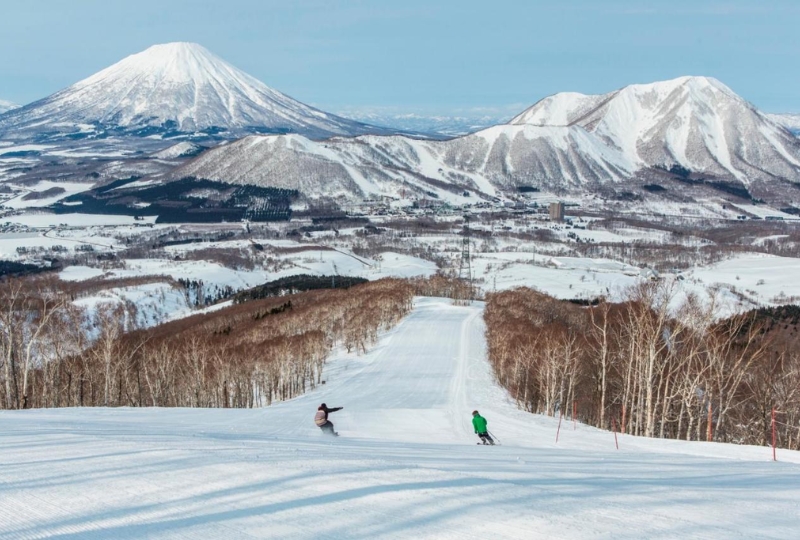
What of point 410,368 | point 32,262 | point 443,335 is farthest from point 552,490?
point 32,262

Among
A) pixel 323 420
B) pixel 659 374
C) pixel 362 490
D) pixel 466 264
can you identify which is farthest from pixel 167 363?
pixel 466 264

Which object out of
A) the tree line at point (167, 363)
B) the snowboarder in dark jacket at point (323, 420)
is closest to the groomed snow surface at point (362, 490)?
the snowboarder in dark jacket at point (323, 420)

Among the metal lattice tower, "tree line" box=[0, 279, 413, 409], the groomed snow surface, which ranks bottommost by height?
"tree line" box=[0, 279, 413, 409]

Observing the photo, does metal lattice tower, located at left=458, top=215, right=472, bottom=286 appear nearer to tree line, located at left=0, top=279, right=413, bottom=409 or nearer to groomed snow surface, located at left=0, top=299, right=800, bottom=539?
tree line, located at left=0, top=279, right=413, bottom=409

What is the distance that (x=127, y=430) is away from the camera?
1541 cm

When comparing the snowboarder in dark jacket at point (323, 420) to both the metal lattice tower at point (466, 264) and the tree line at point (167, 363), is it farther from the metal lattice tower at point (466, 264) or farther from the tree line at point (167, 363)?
the metal lattice tower at point (466, 264)

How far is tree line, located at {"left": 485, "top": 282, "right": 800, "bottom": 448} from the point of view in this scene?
28.3 metres

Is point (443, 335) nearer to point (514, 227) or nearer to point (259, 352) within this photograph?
point (259, 352)

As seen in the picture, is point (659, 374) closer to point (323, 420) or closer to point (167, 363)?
point (323, 420)

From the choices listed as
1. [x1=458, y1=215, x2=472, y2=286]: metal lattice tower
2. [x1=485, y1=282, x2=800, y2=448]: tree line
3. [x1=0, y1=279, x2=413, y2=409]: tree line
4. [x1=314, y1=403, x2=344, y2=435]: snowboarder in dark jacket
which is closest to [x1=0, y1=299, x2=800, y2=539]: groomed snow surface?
[x1=314, y1=403, x2=344, y2=435]: snowboarder in dark jacket

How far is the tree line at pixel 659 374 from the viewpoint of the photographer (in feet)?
93.0

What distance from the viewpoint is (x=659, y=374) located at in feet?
119

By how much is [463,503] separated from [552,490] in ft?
5.27

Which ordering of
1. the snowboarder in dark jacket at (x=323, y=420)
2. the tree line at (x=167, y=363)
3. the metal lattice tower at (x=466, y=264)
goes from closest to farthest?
the snowboarder in dark jacket at (x=323, y=420), the tree line at (x=167, y=363), the metal lattice tower at (x=466, y=264)
